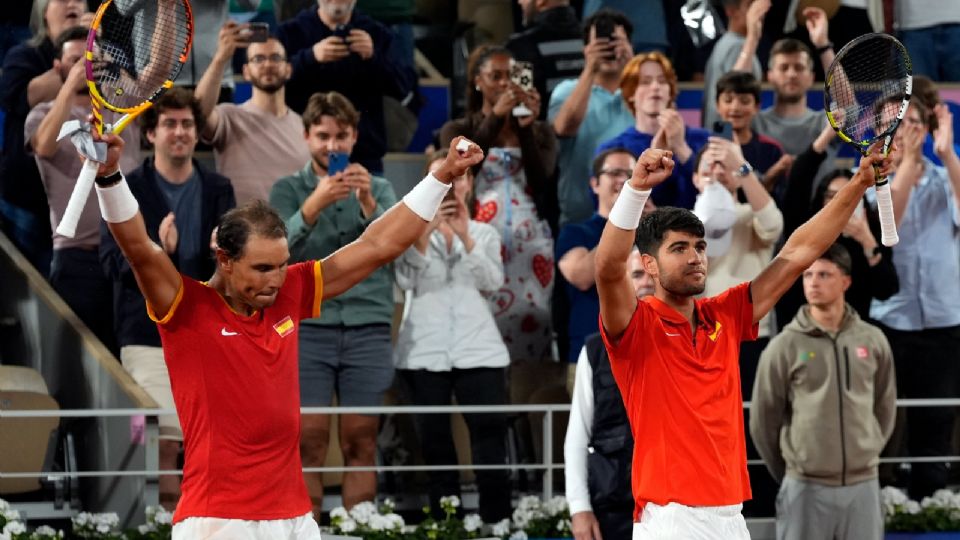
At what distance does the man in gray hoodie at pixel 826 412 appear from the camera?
855 centimetres

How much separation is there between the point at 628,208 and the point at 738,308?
85 centimetres

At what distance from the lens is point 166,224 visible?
8.83 m

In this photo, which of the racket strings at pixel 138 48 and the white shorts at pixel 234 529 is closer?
the white shorts at pixel 234 529

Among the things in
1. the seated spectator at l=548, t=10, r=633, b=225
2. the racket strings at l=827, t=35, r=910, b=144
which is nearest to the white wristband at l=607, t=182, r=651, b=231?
the racket strings at l=827, t=35, r=910, b=144

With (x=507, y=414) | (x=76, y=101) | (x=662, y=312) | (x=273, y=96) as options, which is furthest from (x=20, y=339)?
(x=662, y=312)

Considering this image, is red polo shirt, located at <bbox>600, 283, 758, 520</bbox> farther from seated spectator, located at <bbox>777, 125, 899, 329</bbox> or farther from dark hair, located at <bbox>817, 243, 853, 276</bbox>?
seated spectator, located at <bbox>777, 125, 899, 329</bbox>

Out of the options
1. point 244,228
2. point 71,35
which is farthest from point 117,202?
point 71,35

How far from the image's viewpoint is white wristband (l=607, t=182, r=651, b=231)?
5.80 metres

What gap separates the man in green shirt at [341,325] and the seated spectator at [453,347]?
163mm

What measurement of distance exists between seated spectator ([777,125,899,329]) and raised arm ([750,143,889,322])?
118 inches

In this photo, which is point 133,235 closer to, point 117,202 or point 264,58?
point 117,202

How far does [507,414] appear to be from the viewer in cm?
954

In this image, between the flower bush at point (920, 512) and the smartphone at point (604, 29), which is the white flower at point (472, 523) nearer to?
the flower bush at point (920, 512)

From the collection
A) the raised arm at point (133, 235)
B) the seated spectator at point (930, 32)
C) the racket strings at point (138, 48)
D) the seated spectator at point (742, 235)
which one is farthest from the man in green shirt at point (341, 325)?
the seated spectator at point (930, 32)
